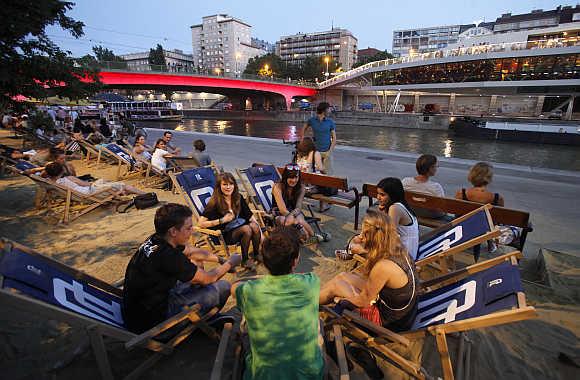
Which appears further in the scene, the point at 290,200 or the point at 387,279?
the point at 290,200

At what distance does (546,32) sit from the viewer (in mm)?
45938

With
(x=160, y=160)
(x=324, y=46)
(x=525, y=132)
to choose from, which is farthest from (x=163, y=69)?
(x=324, y=46)

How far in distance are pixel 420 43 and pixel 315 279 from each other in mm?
117617

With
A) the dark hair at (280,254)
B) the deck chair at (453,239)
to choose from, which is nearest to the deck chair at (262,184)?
the deck chair at (453,239)

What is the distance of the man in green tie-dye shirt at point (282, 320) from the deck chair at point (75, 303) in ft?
2.29

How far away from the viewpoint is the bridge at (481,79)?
35.9 m

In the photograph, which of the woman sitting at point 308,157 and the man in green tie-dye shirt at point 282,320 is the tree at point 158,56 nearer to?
the woman sitting at point 308,157

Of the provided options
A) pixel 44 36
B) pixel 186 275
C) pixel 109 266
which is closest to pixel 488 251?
pixel 186 275

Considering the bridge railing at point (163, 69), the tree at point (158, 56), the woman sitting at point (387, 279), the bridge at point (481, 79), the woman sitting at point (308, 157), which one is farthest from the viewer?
the tree at point (158, 56)

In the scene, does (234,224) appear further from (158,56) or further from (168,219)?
(158,56)

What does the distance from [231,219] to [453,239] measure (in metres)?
2.33

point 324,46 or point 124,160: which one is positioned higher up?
point 324,46

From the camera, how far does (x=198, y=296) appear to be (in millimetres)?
2236

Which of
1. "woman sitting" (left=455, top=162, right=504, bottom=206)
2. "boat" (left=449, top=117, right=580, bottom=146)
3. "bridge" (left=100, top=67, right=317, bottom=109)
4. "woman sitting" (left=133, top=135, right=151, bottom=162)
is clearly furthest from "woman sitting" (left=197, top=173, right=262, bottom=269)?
"boat" (left=449, top=117, right=580, bottom=146)
